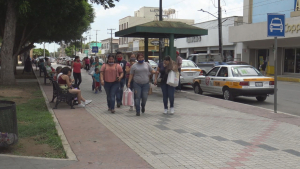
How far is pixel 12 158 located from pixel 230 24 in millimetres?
36153

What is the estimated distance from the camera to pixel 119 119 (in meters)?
9.31

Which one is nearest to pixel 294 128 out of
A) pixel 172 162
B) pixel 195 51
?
pixel 172 162

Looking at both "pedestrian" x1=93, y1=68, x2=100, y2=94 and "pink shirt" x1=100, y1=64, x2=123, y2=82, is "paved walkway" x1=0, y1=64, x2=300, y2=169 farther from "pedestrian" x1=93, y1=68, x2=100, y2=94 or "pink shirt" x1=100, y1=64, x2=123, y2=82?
"pedestrian" x1=93, y1=68, x2=100, y2=94

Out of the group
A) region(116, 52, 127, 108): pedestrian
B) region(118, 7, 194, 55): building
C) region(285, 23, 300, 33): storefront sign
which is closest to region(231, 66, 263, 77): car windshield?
region(116, 52, 127, 108): pedestrian

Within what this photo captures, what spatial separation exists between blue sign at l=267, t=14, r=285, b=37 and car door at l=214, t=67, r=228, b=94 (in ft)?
12.3

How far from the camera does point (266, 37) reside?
102 ft

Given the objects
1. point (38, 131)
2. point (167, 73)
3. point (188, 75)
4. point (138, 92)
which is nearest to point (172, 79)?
point (167, 73)

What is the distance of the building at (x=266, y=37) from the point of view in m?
29.3

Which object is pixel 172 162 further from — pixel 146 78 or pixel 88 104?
pixel 88 104

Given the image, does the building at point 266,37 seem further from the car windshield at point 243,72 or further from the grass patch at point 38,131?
the grass patch at point 38,131

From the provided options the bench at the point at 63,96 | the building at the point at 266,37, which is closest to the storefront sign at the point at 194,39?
the building at the point at 266,37

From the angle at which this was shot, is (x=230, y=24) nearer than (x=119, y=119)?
No

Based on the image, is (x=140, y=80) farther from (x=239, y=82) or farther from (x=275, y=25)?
(x=239, y=82)

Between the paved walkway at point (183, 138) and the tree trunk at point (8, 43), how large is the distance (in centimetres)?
833
